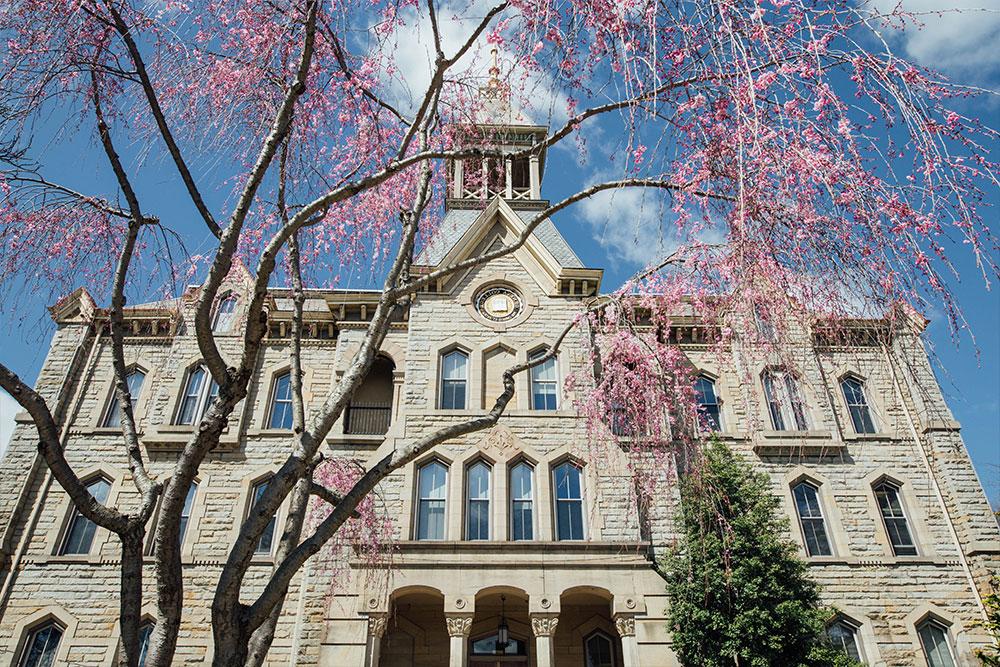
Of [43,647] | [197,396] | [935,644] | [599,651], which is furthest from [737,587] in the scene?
[43,647]

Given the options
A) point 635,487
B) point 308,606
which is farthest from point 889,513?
point 308,606

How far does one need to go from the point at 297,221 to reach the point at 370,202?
158 inches

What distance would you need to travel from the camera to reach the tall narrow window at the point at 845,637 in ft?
55.9

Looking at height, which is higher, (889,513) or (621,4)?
(889,513)

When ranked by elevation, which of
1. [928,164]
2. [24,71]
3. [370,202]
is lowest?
[928,164]

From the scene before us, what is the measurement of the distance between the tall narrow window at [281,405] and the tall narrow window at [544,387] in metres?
7.14

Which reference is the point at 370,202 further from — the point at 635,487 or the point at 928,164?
the point at 635,487

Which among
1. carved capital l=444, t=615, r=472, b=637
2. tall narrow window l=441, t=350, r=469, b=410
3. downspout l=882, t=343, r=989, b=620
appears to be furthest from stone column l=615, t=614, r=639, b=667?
downspout l=882, t=343, r=989, b=620

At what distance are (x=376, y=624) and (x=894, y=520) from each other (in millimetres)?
14029

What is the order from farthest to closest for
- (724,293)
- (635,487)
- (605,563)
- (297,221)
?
(635,487) → (605,563) → (724,293) → (297,221)

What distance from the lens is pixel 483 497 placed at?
Answer: 1741 cm

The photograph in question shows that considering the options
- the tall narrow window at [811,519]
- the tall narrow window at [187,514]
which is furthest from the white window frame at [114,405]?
the tall narrow window at [811,519]

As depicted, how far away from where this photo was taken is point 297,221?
7086mm

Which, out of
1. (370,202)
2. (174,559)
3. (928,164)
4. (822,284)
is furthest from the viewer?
(370,202)
